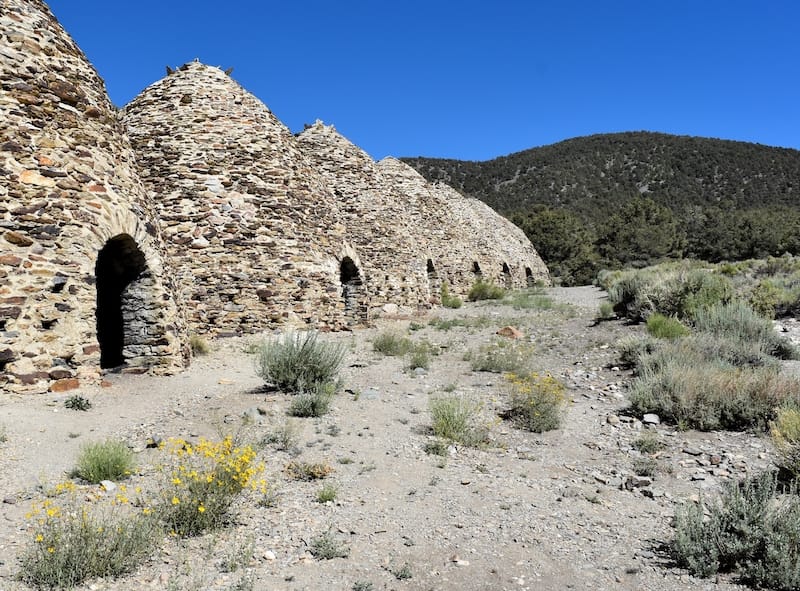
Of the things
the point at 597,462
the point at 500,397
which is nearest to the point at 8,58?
the point at 500,397

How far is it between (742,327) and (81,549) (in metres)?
9.24

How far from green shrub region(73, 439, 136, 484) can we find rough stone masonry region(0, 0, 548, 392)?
7.02ft

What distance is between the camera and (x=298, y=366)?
6.96 metres

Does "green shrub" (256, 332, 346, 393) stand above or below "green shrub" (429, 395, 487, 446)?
above

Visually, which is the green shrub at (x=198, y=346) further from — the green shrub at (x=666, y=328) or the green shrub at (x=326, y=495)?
the green shrub at (x=666, y=328)

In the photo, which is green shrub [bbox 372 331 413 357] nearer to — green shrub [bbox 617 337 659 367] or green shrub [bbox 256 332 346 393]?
green shrub [bbox 256 332 346 393]

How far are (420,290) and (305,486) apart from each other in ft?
44.7

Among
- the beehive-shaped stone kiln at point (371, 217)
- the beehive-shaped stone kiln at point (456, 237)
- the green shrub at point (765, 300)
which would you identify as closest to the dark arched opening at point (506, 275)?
the beehive-shaped stone kiln at point (456, 237)

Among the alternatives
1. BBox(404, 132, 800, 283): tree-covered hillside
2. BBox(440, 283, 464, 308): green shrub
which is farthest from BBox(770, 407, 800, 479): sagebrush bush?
BBox(404, 132, 800, 283): tree-covered hillside

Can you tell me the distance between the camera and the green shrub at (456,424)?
18.7ft

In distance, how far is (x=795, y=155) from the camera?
64.0 meters

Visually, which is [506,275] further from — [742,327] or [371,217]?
[742,327]

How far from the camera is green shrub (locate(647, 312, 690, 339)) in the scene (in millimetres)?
9422

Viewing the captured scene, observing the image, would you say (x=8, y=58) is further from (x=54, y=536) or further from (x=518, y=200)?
(x=518, y=200)
